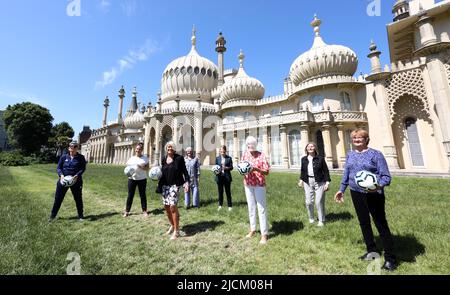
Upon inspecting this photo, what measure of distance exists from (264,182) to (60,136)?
6696cm

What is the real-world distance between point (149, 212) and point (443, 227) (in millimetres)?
7172

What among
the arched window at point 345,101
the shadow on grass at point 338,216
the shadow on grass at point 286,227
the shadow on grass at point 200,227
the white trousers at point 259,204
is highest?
the arched window at point 345,101

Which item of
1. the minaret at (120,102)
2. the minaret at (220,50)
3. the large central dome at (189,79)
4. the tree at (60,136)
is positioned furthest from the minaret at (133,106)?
the minaret at (220,50)

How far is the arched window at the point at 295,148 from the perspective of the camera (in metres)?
21.9

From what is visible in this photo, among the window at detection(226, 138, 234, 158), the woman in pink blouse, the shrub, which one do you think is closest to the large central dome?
the window at detection(226, 138, 234, 158)

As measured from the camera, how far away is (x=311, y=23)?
24.9 m

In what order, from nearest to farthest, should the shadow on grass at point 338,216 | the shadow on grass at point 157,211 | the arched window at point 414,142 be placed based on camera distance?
the shadow on grass at point 338,216, the shadow on grass at point 157,211, the arched window at point 414,142

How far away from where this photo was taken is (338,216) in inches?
218

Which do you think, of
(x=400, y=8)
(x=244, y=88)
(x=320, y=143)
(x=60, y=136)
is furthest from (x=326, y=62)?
(x=60, y=136)

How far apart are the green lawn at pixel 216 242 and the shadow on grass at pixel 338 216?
0.02 m

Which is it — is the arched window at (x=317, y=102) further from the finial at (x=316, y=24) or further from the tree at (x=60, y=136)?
the tree at (x=60, y=136)

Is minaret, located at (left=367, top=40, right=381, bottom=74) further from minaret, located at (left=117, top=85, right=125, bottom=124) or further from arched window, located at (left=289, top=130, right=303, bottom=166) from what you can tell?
minaret, located at (left=117, top=85, right=125, bottom=124)

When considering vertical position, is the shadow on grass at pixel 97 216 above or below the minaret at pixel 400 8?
below
